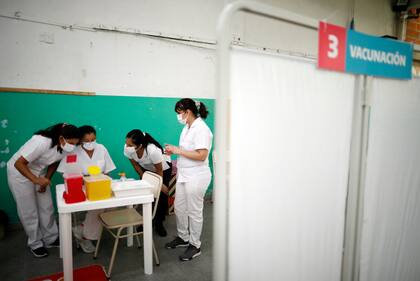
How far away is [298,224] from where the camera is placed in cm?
133

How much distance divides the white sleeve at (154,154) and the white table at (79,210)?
0.80 meters

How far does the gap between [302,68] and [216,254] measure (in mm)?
846

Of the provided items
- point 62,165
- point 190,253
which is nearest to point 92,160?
point 62,165

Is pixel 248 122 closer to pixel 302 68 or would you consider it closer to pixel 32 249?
pixel 302 68

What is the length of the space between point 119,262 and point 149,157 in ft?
3.53

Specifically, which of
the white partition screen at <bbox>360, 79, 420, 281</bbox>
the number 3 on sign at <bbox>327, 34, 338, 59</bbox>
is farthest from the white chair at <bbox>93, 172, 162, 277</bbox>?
the number 3 on sign at <bbox>327, 34, 338, 59</bbox>

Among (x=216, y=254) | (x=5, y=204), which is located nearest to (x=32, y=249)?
(x=5, y=204)

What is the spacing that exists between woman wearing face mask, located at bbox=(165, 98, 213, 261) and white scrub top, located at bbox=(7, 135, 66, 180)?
1.09 m

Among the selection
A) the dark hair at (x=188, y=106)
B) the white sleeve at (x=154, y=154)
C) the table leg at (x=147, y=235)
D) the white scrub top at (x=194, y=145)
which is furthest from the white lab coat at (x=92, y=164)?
the dark hair at (x=188, y=106)

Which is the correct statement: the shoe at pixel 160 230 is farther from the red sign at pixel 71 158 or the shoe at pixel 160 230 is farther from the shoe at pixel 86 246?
the red sign at pixel 71 158

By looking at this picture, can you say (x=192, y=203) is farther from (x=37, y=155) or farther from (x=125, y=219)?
(x=37, y=155)

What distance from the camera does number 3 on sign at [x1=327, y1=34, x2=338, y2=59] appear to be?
3.91 ft

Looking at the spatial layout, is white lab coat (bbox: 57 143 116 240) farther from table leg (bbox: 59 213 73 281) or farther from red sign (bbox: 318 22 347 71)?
red sign (bbox: 318 22 347 71)

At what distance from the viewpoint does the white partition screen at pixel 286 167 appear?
1.13m
